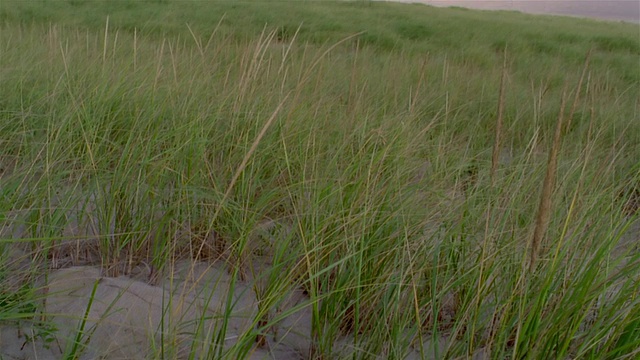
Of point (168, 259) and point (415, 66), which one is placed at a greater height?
point (415, 66)

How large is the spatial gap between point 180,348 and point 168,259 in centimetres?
36

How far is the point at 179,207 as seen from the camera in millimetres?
1500

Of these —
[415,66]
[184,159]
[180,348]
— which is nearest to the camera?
[180,348]

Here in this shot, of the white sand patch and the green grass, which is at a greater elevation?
the green grass

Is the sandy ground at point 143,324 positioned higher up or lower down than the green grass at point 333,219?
lower down

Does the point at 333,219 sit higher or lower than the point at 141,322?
higher

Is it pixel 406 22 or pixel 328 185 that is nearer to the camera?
pixel 328 185

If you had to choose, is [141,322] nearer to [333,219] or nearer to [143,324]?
[143,324]

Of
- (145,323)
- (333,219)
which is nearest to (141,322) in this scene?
(145,323)

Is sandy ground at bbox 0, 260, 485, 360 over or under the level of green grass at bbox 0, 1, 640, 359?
under

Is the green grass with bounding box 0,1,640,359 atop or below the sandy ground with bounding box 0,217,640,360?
atop

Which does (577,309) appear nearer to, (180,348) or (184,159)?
(180,348)

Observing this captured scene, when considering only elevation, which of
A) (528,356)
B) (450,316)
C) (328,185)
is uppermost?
(328,185)

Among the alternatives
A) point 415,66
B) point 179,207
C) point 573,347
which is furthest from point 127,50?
point 573,347
